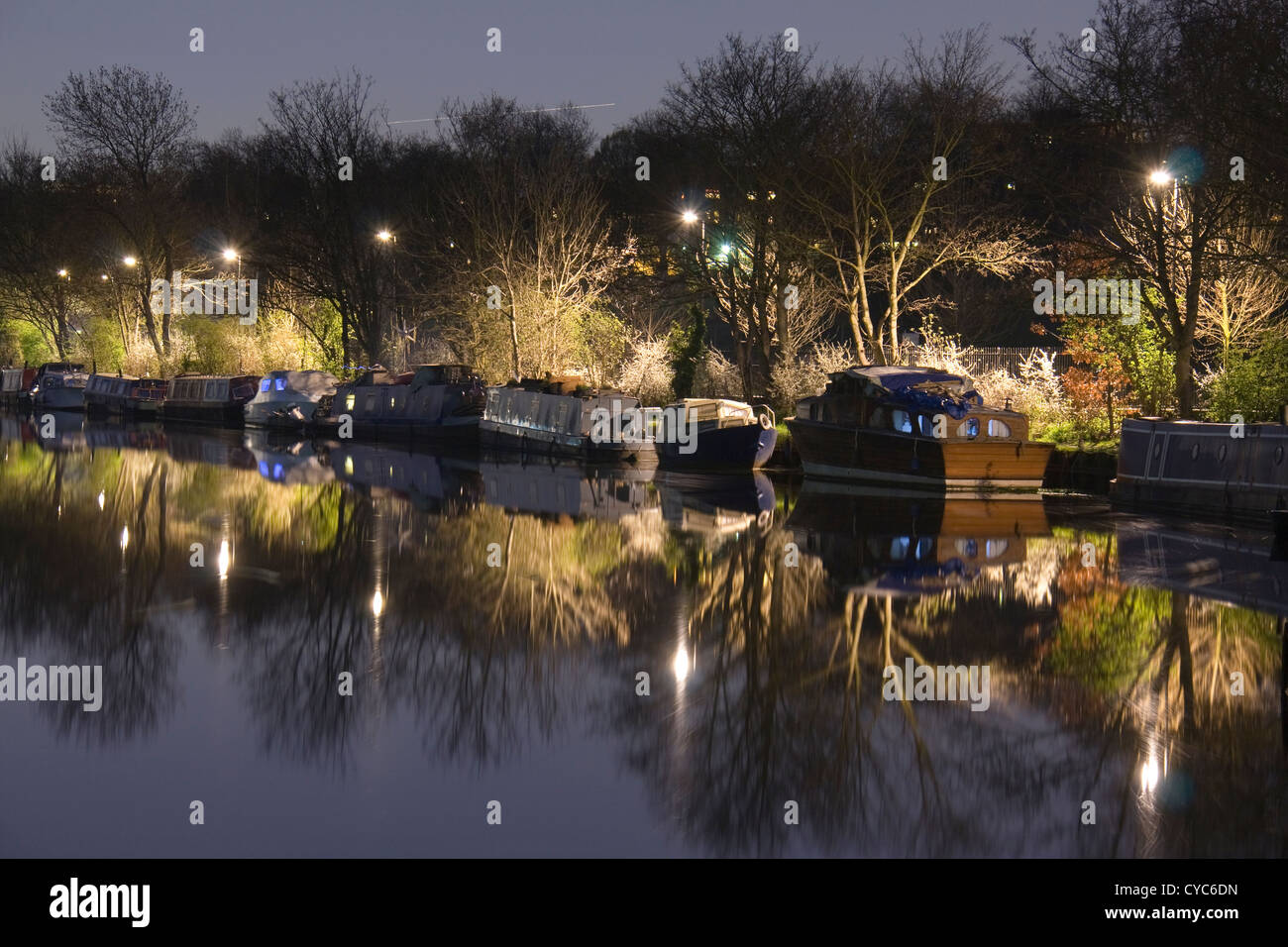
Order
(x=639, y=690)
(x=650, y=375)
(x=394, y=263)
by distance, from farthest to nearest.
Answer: (x=394, y=263), (x=650, y=375), (x=639, y=690)

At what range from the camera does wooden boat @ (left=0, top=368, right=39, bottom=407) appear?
83.0 meters

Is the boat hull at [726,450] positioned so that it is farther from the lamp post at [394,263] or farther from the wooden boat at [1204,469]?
the lamp post at [394,263]

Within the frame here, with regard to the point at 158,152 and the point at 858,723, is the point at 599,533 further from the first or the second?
the point at 158,152

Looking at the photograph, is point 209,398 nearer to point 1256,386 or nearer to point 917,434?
point 917,434

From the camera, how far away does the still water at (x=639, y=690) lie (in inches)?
307

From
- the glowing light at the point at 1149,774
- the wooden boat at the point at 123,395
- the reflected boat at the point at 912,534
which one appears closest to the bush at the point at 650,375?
the reflected boat at the point at 912,534

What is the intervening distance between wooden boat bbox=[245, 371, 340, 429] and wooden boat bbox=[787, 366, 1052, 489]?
2739cm

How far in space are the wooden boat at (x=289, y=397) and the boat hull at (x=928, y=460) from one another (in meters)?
27.7

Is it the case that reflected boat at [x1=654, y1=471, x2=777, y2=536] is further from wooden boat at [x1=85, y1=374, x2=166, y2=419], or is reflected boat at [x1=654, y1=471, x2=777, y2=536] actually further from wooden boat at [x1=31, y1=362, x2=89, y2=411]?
wooden boat at [x1=31, y1=362, x2=89, y2=411]

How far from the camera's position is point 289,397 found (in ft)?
179

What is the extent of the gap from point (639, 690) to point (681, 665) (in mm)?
1063

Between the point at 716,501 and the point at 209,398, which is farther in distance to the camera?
the point at 209,398

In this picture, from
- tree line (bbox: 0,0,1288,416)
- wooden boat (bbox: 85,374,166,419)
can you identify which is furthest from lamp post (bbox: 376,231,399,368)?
wooden boat (bbox: 85,374,166,419)

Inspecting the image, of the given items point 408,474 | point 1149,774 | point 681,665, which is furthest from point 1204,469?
point 1149,774
